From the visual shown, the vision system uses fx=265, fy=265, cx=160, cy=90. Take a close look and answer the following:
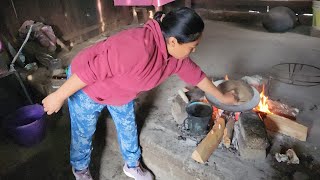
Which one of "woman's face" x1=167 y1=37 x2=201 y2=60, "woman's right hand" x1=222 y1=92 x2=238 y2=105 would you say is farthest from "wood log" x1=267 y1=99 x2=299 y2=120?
"woman's face" x1=167 y1=37 x2=201 y2=60

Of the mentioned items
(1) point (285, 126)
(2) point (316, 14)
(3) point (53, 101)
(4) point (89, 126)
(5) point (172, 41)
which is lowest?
(1) point (285, 126)

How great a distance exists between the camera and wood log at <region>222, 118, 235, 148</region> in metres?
2.61

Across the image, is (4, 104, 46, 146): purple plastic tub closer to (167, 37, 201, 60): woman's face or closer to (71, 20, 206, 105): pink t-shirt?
(71, 20, 206, 105): pink t-shirt

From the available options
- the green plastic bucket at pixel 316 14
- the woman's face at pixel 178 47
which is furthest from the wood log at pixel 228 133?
the green plastic bucket at pixel 316 14

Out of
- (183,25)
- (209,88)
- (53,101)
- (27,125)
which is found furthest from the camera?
(27,125)

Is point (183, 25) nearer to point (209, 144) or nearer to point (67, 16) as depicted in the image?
point (209, 144)

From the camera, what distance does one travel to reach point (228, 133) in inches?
104

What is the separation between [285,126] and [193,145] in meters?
0.94

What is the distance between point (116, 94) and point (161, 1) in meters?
3.32

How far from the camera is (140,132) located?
2.99m

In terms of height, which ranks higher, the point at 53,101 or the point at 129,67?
the point at 129,67

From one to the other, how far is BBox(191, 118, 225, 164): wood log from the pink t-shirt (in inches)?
31.1

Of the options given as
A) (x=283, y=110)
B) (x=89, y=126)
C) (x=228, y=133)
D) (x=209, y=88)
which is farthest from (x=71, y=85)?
(x=283, y=110)

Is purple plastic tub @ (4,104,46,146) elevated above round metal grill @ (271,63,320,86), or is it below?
below
